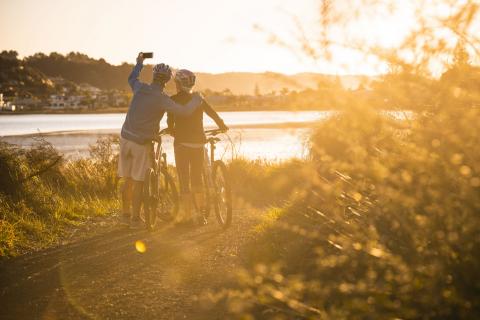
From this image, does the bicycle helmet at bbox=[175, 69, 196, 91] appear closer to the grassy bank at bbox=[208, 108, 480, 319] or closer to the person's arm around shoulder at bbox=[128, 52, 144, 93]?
the person's arm around shoulder at bbox=[128, 52, 144, 93]

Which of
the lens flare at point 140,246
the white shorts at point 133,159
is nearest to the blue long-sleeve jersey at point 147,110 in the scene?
the white shorts at point 133,159

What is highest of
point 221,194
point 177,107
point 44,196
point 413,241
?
point 177,107

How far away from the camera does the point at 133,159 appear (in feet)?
26.8

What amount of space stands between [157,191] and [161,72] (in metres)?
1.74

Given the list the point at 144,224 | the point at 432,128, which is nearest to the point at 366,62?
the point at 432,128

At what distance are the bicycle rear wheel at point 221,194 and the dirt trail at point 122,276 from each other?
0.28 meters

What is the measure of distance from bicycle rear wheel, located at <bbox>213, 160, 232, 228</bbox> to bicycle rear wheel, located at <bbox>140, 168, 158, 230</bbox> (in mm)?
918

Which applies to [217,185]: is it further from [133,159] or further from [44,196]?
[44,196]

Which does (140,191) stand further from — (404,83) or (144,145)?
(404,83)

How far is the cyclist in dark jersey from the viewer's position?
27.5ft

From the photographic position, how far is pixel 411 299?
3.23m

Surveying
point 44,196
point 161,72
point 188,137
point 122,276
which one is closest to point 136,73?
point 161,72

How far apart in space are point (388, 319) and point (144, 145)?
5.57 metres

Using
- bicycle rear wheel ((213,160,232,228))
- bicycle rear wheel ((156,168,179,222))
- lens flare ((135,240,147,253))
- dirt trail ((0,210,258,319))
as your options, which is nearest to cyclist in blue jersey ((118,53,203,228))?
lens flare ((135,240,147,253))
